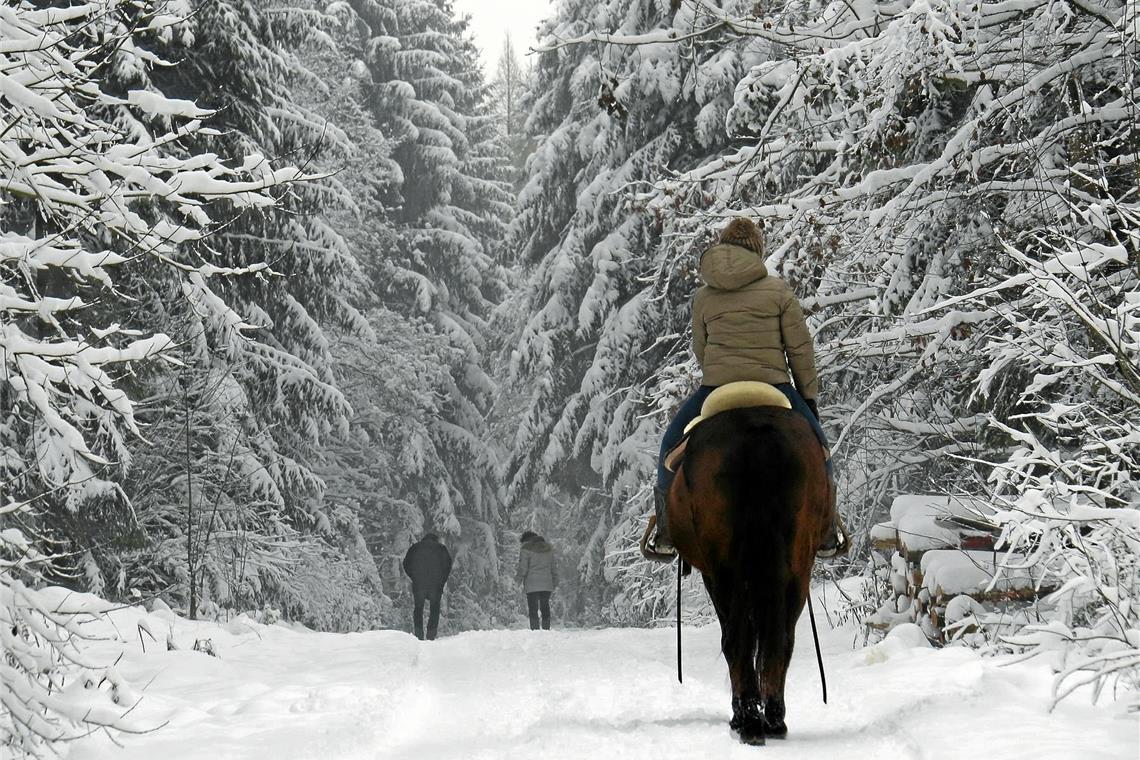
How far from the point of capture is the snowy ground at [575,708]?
4.87m

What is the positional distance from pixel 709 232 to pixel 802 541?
573 centimetres

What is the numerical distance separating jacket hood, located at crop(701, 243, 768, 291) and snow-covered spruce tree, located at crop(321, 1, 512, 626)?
26.7m

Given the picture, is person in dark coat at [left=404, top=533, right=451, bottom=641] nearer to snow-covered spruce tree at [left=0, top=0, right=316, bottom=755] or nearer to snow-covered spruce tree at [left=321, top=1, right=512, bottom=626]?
snow-covered spruce tree at [left=321, top=1, right=512, bottom=626]

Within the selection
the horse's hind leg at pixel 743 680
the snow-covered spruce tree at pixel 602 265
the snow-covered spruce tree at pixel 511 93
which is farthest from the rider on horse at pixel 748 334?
the snow-covered spruce tree at pixel 511 93

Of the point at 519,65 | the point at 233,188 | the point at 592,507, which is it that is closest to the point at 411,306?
the point at 592,507

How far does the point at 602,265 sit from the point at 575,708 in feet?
51.8

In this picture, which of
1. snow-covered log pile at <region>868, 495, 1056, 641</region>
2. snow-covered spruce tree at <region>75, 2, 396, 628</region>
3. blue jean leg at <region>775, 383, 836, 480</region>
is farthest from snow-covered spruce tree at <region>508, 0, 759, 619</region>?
blue jean leg at <region>775, 383, 836, 480</region>

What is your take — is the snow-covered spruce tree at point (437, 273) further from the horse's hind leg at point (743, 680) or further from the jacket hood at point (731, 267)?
the horse's hind leg at point (743, 680)

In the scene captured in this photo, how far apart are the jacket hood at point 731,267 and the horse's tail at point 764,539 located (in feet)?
3.16

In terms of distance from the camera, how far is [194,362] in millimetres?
15883

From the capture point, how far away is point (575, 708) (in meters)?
6.59

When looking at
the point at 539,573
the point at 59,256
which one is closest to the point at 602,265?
the point at 539,573

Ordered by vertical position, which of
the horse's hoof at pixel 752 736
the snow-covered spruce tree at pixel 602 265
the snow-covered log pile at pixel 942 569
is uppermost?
the snow-covered spruce tree at pixel 602 265

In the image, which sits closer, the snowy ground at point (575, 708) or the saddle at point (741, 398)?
the snowy ground at point (575, 708)
